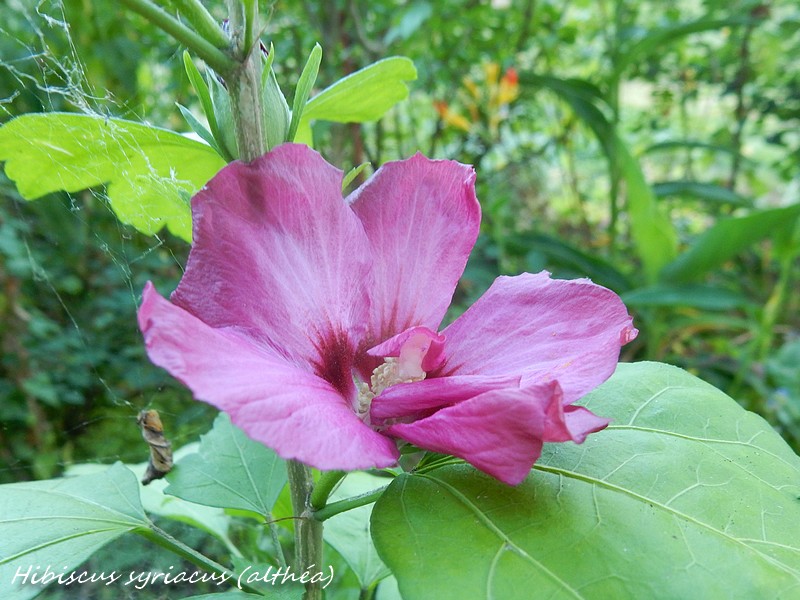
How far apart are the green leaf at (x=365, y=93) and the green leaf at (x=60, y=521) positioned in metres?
0.27

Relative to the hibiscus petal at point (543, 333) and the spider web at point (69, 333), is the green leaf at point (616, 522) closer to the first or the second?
the hibiscus petal at point (543, 333)

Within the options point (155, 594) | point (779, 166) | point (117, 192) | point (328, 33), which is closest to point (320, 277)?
point (117, 192)

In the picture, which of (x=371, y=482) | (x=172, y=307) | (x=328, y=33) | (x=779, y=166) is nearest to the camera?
(x=172, y=307)

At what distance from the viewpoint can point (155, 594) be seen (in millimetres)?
684

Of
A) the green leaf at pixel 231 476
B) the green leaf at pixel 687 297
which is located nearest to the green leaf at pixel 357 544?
the green leaf at pixel 231 476

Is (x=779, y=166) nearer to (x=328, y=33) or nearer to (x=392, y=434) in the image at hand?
(x=328, y=33)

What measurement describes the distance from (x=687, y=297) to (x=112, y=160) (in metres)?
1.25

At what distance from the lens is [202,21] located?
11.8 inches

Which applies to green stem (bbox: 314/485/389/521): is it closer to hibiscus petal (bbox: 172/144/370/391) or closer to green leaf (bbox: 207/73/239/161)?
hibiscus petal (bbox: 172/144/370/391)

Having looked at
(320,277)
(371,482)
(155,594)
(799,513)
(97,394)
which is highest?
(320,277)

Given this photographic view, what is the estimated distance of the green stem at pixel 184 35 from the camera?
283 mm

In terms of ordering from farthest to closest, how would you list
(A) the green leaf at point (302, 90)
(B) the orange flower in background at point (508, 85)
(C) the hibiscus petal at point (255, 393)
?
(B) the orange flower in background at point (508, 85) < (A) the green leaf at point (302, 90) < (C) the hibiscus petal at point (255, 393)

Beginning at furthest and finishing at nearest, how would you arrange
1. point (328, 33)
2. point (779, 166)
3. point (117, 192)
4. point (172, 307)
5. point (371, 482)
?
point (779, 166)
point (328, 33)
point (371, 482)
point (117, 192)
point (172, 307)

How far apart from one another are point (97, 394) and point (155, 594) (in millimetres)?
915
